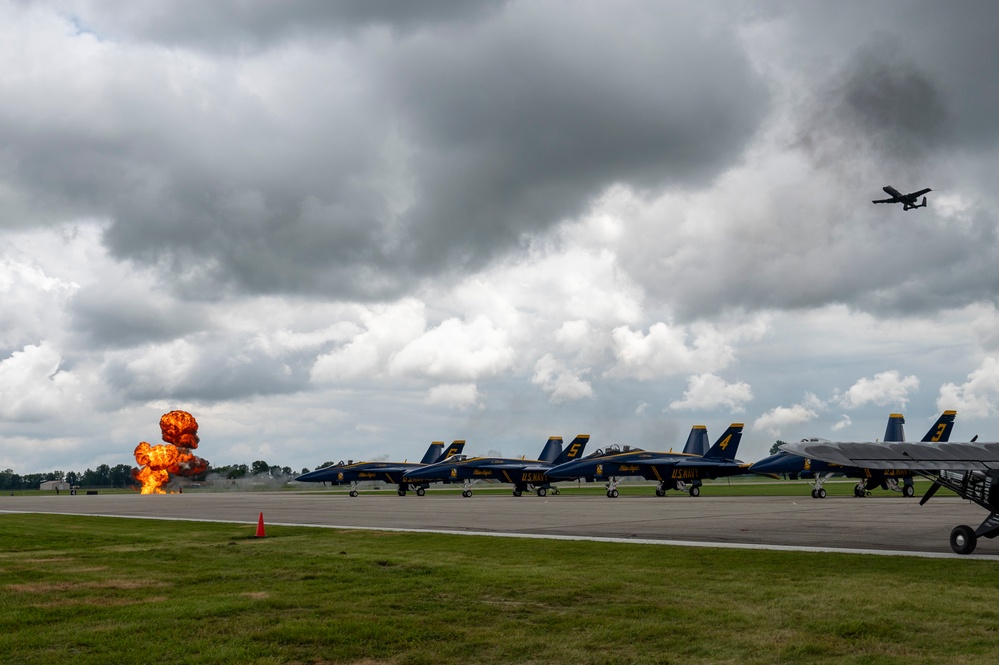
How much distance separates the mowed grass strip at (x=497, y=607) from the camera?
8766 mm

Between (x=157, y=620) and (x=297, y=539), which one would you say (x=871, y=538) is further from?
(x=157, y=620)

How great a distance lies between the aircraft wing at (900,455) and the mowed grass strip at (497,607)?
5.83 feet

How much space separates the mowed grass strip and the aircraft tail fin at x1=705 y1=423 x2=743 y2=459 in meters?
41.8

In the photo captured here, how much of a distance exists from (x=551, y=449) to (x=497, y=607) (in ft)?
217

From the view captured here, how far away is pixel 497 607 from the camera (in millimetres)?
11195

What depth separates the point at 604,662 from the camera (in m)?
8.31

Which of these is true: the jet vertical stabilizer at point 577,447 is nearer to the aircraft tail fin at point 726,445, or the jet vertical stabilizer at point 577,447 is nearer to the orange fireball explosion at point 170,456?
the aircraft tail fin at point 726,445

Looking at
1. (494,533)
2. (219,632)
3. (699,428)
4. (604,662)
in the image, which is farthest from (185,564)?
(699,428)

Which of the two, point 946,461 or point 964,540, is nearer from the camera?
point 946,461

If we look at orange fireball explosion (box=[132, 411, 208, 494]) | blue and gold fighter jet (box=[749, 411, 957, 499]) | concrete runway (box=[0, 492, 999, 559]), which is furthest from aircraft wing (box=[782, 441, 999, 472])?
orange fireball explosion (box=[132, 411, 208, 494])

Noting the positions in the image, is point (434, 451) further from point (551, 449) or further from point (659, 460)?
point (659, 460)

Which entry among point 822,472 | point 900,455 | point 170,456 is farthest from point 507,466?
point 170,456

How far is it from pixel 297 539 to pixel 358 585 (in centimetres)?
907

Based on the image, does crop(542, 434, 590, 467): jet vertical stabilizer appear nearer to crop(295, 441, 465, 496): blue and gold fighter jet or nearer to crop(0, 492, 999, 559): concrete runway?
crop(295, 441, 465, 496): blue and gold fighter jet
